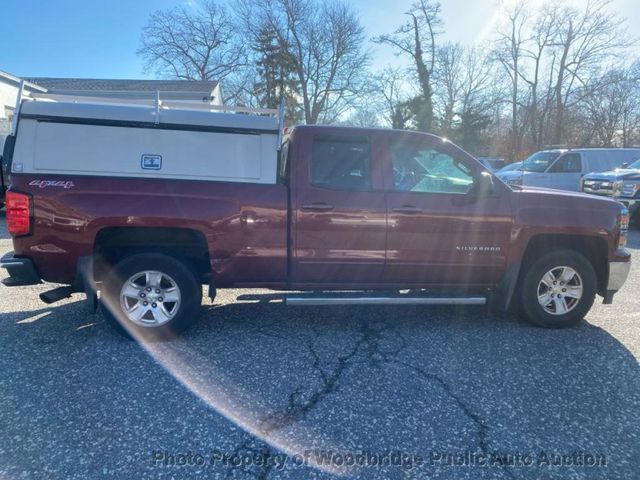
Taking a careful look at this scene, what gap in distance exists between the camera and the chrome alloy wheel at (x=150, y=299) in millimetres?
3754

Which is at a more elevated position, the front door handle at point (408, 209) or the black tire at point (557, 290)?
the front door handle at point (408, 209)

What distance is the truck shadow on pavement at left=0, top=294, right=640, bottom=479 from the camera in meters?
2.39

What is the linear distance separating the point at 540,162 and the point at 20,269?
13.8 m

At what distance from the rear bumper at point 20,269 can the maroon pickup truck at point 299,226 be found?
0.04ft

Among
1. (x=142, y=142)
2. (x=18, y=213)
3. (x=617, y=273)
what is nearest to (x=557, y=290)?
(x=617, y=273)

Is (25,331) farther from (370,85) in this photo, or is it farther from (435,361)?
(370,85)

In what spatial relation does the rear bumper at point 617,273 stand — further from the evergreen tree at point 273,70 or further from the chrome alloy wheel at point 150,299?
the evergreen tree at point 273,70

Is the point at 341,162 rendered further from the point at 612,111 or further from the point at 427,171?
the point at 612,111

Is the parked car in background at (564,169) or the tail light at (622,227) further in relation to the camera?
the parked car in background at (564,169)

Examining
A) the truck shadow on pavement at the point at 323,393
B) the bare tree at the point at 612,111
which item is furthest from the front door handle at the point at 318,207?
the bare tree at the point at 612,111

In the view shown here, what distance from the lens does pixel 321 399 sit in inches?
114

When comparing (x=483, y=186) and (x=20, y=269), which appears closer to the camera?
(x=20, y=269)

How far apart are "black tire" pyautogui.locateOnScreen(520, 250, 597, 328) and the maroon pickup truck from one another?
13 mm

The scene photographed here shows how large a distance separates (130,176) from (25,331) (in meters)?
1.92
